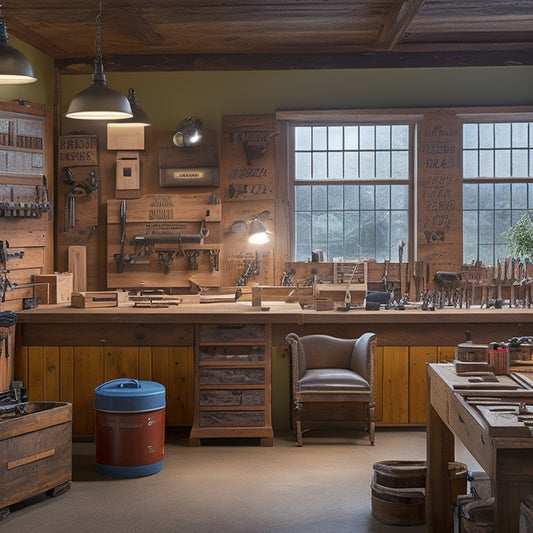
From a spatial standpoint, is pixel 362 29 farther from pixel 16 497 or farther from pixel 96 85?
pixel 16 497

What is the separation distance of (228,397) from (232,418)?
0.53ft

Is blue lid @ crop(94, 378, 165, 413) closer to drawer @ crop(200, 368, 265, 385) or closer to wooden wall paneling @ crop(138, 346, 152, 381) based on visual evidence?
drawer @ crop(200, 368, 265, 385)

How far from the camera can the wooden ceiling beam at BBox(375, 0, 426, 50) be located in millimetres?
5444

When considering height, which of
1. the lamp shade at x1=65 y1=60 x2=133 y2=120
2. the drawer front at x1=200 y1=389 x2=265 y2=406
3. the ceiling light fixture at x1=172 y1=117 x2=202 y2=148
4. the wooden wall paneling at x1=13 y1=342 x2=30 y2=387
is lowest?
the drawer front at x1=200 y1=389 x2=265 y2=406

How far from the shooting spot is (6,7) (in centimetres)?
562

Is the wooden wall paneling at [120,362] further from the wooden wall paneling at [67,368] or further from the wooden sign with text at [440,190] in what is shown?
the wooden sign with text at [440,190]

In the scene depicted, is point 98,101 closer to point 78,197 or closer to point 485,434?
point 78,197

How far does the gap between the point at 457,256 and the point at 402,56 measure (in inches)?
71.9

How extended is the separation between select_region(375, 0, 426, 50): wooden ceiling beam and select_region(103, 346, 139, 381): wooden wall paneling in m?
3.16

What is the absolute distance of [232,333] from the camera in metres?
5.98

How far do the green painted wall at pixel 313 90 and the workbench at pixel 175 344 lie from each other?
1901 mm

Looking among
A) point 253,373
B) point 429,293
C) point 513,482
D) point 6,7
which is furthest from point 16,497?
point 429,293

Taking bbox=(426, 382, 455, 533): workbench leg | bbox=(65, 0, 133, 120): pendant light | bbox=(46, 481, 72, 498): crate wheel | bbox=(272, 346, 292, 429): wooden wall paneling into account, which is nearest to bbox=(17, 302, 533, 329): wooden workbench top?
bbox=(272, 346, 292, 429): wooden wall paneling

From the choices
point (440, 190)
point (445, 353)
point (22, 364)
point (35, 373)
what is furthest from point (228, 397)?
point (440, 190)
